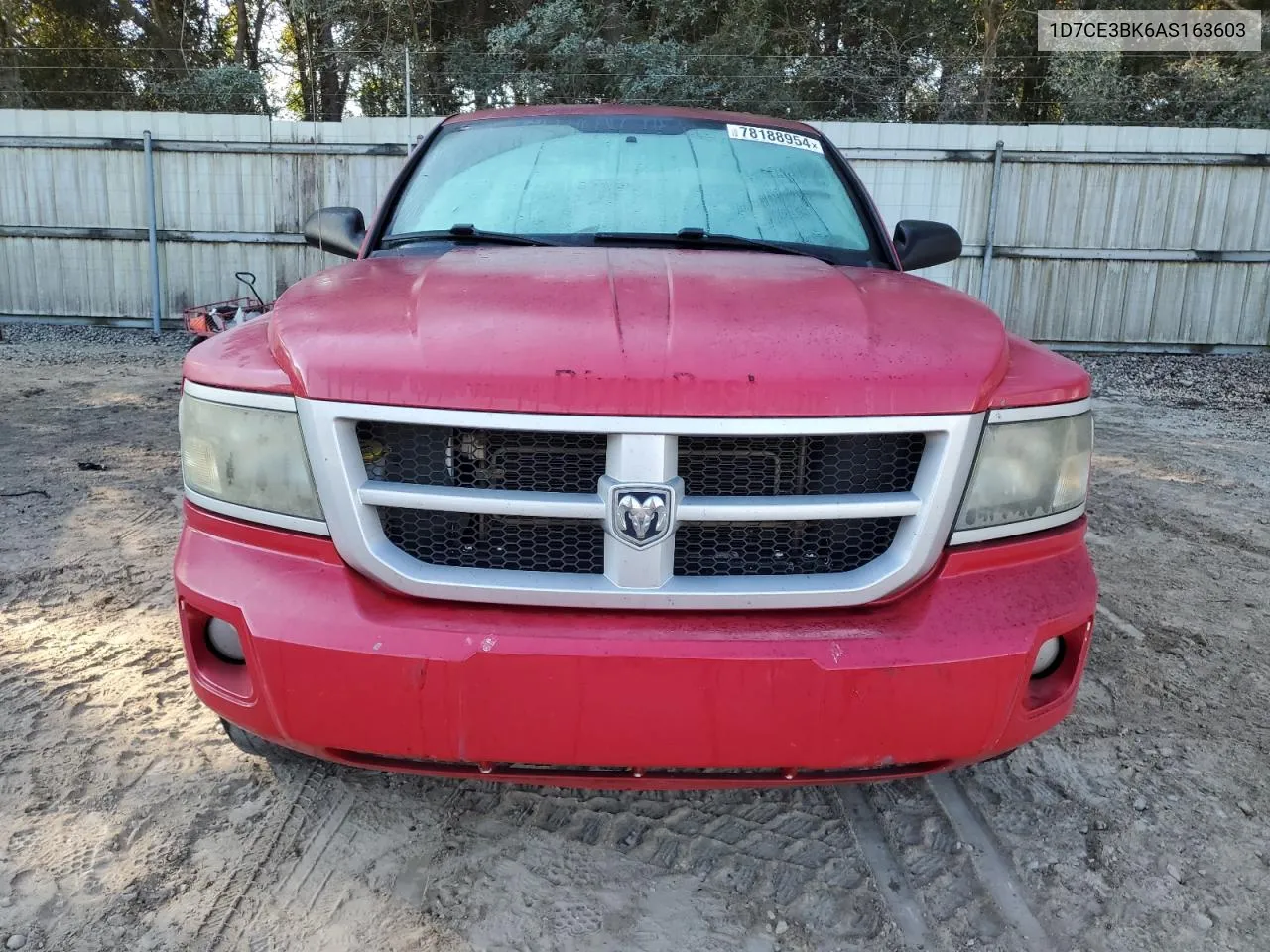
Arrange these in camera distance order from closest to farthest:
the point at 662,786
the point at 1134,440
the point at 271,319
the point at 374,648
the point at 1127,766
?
the point at 374,648 < the point at 662,786 < the point at 271,319 < the point at 1127,766 < the point at 1134,440

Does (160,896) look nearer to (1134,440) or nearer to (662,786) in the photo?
(662,786)

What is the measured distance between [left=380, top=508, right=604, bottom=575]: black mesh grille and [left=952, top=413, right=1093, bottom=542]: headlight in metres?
0.71

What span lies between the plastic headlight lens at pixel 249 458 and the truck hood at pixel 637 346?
11 cm

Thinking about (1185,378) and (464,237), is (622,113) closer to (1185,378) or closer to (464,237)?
(464,237)

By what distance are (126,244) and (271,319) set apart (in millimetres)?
10874

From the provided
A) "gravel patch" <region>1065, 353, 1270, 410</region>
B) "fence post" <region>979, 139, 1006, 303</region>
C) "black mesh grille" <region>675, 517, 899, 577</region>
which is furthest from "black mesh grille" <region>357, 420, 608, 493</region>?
"fence post" <region>979, 139, 1006, 303</region>

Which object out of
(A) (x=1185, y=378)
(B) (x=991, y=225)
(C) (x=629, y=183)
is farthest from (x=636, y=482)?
(B) (x=991, y=225)

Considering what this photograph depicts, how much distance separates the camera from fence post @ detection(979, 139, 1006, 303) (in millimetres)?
10531

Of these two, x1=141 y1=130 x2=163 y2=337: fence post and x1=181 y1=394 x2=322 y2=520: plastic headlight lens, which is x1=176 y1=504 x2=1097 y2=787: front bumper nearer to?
x1=181 y1=394 x2=322 y2=520: plastic headlight lens

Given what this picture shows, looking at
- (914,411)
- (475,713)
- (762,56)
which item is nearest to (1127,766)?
(914,411)

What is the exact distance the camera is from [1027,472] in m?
1.78

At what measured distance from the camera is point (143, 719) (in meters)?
2.47

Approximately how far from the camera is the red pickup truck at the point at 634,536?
5.17 ft

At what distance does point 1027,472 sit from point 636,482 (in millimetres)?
785
